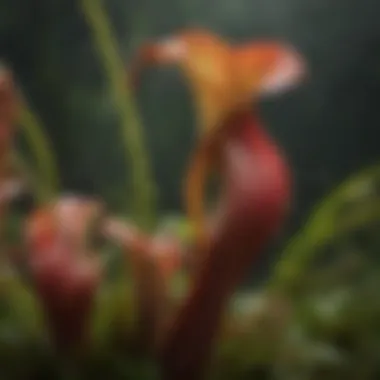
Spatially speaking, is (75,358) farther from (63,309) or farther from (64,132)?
(64,132)

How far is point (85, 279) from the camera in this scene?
2.33 ft

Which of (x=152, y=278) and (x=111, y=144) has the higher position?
(x=111, y=144)

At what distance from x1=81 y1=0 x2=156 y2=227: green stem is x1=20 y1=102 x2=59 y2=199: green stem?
0.07 meters

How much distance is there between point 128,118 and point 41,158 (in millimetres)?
83

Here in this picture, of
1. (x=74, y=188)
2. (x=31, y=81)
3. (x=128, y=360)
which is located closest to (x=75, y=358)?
(x=128, y=360)

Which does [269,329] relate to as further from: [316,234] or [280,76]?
[280,76]

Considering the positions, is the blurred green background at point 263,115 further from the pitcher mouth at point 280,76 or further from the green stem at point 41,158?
the pitcher mouth at point 280,76

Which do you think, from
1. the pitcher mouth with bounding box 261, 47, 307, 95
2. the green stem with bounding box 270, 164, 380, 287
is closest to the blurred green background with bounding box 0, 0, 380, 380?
the green stem with bounding box 270, 164, 380, 287

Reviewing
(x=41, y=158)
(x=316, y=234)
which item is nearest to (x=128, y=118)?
(x=41, y=158)

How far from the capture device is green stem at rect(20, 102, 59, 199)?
82 cm

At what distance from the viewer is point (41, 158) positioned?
83cm

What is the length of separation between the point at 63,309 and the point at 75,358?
4cm

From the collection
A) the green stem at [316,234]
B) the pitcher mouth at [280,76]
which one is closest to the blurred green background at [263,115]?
the green stem at [316,234]

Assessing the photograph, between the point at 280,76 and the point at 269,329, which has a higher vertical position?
the point at 280,76
